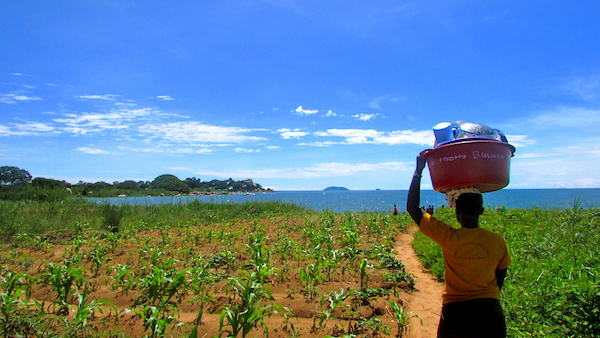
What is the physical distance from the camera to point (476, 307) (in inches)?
79.4

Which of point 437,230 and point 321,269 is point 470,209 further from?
point 321,269

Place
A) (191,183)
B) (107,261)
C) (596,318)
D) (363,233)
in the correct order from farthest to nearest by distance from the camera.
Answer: (191,183) → (363,233) → (107,261) → (596,318)

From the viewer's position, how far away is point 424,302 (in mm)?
4352

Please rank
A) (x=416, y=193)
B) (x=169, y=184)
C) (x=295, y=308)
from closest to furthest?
1. (x=416, y=193)
2. (x=295, y=308)
3. (x=169, y=184)

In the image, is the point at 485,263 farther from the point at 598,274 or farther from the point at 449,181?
the point at 598,274

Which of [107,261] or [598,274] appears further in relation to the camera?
[107,261]

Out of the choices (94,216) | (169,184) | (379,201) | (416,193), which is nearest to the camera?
(416,193)

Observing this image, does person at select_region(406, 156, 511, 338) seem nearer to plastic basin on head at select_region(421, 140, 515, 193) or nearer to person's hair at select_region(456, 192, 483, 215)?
person's hair at select_region(456, 192, 483, 215)

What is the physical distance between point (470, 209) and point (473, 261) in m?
0.37

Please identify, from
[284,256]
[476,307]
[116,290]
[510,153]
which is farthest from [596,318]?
[116,290]

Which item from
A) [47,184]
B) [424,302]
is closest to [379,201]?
[47,184]

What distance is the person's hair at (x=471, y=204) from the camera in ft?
6.95

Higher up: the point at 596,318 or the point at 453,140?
the point at 453,140

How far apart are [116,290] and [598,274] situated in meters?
6.07
